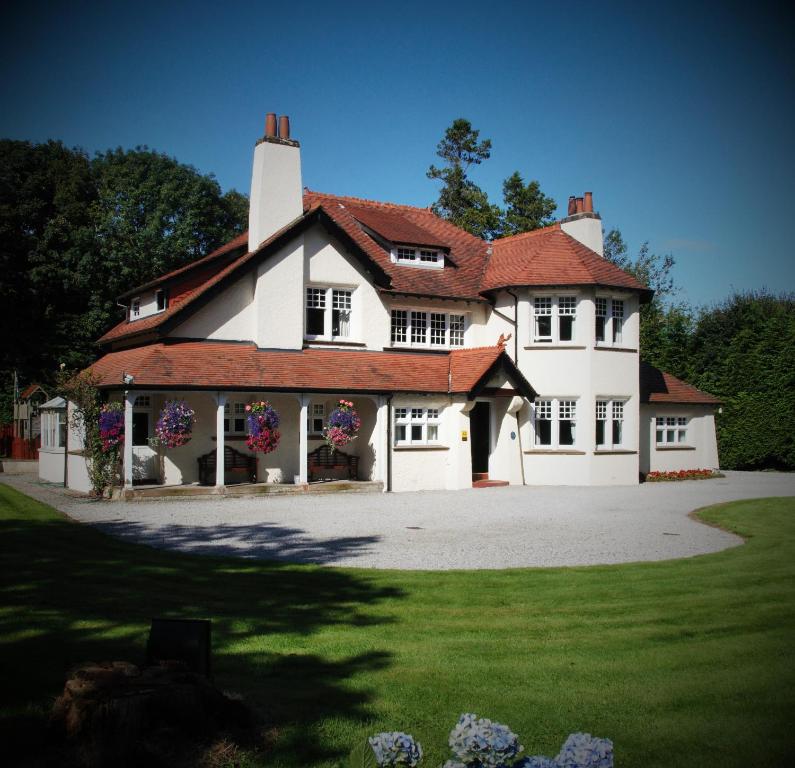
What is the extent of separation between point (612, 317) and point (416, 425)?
8460 millimetres

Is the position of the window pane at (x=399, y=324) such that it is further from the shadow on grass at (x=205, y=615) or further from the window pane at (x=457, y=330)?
the shadow on grass at (x=205, y=615)

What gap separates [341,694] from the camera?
20.9ft

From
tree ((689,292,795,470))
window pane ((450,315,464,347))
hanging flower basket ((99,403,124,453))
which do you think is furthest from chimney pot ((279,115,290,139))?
tree ((689,292,795,470))

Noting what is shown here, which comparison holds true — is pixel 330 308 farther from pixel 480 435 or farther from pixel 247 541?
pixel 247 541

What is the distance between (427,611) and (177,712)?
15.5 feet

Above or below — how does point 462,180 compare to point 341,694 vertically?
above

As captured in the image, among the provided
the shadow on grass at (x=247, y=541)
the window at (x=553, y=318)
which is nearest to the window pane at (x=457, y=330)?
the window at (x=553, y=318)

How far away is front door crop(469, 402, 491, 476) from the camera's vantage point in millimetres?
28102

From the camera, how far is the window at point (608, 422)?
27.9 metres

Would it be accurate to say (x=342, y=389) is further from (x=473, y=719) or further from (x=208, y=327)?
(x=473, y=719)

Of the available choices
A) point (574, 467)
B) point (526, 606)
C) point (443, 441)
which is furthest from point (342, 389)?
point (526, 606)

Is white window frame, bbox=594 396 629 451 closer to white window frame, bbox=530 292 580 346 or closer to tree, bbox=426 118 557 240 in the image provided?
white window frame, bbox=530 292 580 346

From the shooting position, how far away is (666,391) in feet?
104

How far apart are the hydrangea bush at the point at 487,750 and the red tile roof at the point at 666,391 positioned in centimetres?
2778
